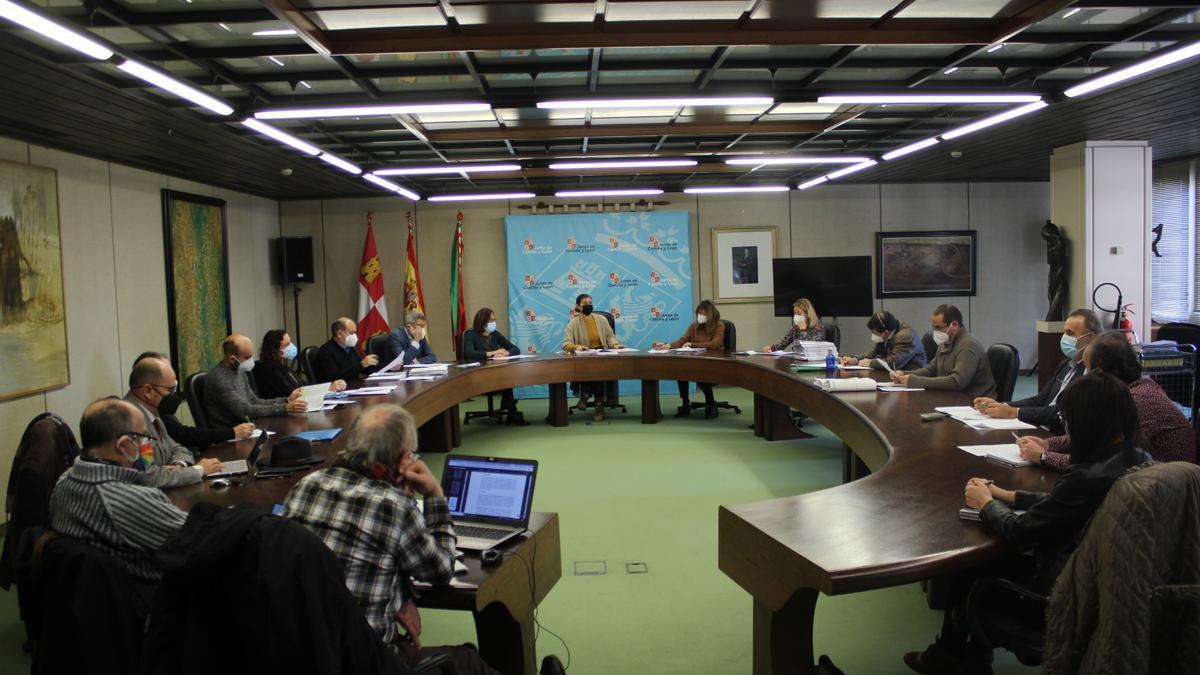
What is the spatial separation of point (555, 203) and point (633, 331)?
200cm

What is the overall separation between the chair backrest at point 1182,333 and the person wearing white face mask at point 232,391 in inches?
334

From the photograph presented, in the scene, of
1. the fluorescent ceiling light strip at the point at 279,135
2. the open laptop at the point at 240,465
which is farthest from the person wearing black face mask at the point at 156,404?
the fluorescent ceiling light strip at the point at 279,135

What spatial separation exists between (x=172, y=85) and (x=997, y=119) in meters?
5.50

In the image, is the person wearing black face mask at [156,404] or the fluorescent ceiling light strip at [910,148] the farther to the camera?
the fluorescent ceiling light strip at [910,148]

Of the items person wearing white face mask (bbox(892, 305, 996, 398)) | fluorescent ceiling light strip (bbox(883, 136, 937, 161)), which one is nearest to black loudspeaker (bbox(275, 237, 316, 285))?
fluorescent ceiling light strip (bbox(883, 136, 937, 161))

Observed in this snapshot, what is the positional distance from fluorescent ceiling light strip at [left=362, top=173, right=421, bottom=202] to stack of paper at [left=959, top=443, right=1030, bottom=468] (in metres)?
6.13

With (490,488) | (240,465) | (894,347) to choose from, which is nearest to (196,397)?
(240,465)

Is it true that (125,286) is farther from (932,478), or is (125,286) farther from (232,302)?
(932,478)

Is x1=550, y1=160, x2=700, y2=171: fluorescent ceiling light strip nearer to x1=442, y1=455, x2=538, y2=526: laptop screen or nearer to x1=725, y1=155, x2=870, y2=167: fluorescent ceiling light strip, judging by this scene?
x1=725, y1=155, x2=870, y2=167: fluorescent ceiling light strip

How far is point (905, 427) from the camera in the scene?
149 inches

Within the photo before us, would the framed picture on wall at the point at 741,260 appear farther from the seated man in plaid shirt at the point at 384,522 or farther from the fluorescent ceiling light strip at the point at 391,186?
the seated man in plaid shirt at the point at 384,522

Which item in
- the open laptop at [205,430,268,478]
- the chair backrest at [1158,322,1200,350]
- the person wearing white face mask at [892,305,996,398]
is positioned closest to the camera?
the open laptop at [205,430,268,478]

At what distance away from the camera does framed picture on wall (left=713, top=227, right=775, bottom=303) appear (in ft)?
33.6

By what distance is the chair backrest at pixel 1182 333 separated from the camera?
773cm
